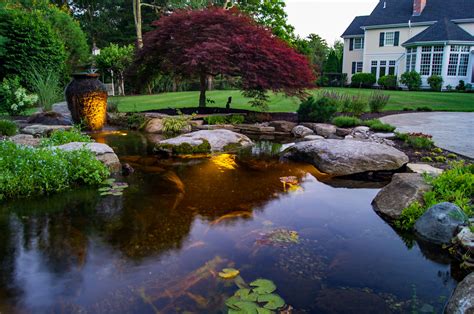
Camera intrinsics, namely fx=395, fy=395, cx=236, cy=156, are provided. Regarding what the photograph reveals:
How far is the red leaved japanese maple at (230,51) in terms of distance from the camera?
10.1m

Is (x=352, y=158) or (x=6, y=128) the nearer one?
(x=352, y=158)

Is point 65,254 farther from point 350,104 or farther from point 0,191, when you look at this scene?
point 350,104

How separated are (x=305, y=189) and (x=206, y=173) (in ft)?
5.27

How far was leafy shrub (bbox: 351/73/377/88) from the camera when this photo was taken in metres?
28.2

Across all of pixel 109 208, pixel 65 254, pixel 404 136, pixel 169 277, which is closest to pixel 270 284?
pixel 169 277

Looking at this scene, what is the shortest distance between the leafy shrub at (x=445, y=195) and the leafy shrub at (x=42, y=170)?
398 cm

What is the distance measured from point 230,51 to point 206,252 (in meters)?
7.53

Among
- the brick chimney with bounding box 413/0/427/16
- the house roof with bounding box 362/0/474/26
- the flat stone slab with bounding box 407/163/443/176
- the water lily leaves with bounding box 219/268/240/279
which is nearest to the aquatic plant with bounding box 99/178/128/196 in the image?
the water lily leaves with bounding box 219/268/240/279

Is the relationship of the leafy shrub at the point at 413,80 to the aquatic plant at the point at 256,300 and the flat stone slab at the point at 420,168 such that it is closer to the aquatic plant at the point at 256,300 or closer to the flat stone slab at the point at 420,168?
the flat stone slab at the point at 420,168

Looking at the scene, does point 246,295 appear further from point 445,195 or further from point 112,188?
point 112,188

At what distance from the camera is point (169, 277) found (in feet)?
10.5

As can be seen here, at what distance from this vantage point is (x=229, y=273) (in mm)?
3248

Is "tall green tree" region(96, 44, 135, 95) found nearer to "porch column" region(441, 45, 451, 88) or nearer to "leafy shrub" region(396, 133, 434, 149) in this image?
"leafy shrub" region(396, 133, 434, 149)

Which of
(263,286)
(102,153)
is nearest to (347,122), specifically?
(102,153)
